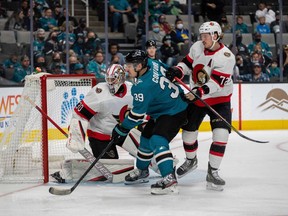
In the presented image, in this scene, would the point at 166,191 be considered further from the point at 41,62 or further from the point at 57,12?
the point at 57,12

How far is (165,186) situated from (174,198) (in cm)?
14

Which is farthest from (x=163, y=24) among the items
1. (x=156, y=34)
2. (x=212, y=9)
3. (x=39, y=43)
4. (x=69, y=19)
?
(x=39, y=43)

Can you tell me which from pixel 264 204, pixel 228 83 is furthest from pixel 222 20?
pixel 264 204

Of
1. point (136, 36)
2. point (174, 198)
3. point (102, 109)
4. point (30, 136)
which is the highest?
point (136, 36)

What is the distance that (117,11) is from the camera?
36.5 ft

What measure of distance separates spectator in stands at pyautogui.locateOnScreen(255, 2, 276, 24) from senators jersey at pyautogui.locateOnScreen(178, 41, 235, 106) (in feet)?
18.6

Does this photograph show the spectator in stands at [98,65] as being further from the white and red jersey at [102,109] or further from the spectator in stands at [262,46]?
the white and red jersey at [102,109]

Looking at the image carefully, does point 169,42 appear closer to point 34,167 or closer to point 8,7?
point 8,7

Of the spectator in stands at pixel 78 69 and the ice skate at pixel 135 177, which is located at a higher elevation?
the spectator in stands at pixel 78 69

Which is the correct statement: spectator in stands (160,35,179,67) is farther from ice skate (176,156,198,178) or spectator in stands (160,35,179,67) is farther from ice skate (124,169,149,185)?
ice skate (124,169,149,185)

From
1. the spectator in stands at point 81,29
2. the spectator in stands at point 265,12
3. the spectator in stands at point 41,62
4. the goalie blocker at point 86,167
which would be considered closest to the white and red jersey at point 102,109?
the goalie blocker at point 86,167

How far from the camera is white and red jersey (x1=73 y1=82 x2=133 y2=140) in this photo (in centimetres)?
613

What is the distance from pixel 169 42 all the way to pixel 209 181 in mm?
5129

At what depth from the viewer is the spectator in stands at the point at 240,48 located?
11062 mm
